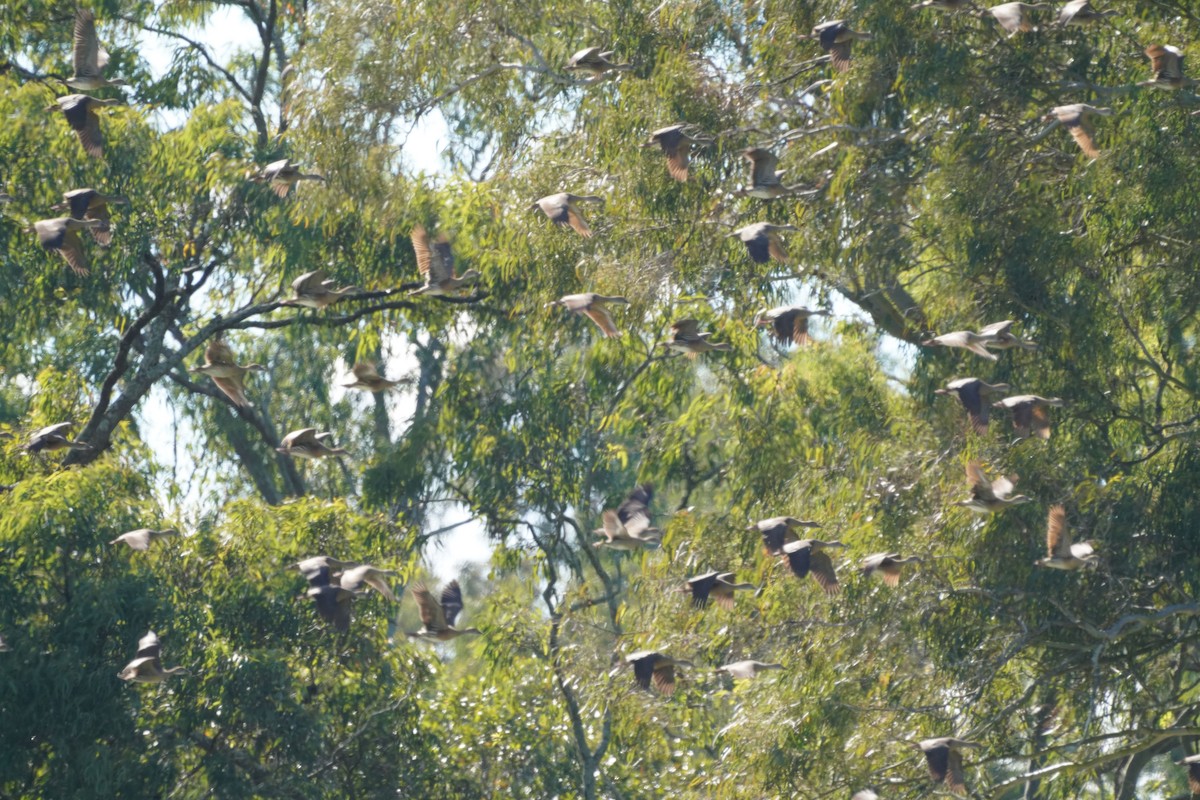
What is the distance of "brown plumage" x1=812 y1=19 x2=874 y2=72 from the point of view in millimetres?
9523

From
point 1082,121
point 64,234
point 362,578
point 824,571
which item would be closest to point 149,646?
point 362,578

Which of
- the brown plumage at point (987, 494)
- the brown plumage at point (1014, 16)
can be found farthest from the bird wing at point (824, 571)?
the brown plumage at point (1014, 16)

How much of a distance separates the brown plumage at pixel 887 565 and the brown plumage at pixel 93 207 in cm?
489

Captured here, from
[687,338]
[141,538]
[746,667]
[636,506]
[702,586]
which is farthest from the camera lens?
[636,506]

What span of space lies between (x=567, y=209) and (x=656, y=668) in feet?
8.97

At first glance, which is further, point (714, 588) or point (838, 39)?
point (714, 588)

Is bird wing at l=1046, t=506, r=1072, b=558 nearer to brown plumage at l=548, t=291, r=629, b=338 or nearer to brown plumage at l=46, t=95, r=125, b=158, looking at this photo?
brown plumage at l=548, t=291, r=629, b=338

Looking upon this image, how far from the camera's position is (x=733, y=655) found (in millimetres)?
10242

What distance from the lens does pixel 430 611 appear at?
9.96 m

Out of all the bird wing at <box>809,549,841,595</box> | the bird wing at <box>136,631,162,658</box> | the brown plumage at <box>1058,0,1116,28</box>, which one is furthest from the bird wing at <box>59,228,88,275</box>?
the brown plumage at <box>1058,0,1116,28</box>

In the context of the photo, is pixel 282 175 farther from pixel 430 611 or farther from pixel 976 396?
pixel 976 396

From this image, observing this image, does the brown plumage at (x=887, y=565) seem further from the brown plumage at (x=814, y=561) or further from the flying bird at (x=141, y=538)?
the flying bird at (x=141, y=538)

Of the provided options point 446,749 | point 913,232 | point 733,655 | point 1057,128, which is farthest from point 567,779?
point 1057,128

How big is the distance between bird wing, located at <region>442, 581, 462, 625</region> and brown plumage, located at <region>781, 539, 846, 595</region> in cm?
204
